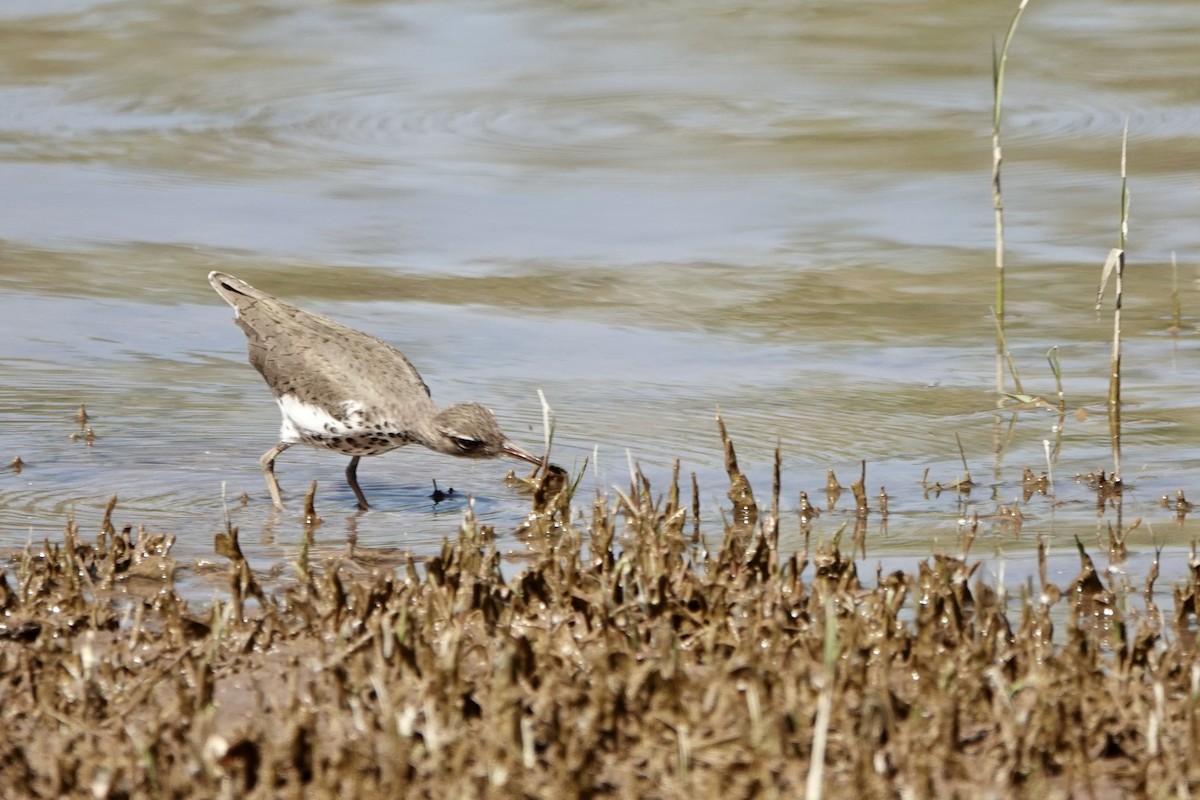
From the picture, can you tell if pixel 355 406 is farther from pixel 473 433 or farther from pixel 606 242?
pixel 606 242

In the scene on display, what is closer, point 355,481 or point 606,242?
point 355,481

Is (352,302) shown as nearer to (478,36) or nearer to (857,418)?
(857,418)

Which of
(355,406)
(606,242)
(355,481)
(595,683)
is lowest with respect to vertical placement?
(595,683)

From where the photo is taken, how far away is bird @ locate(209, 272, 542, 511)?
777 cm

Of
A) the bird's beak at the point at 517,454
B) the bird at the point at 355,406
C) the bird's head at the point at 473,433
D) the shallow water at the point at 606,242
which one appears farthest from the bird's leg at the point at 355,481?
the bird's beak at the point at 517,454

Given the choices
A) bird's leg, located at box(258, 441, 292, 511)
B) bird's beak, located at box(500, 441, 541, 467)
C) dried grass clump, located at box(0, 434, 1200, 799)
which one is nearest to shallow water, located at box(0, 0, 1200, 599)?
bird's leg, located at box(258, 441, 292, 511)

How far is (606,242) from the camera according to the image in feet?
39.7

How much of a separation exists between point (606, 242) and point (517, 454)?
4.66 m

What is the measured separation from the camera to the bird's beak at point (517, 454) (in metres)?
7.54

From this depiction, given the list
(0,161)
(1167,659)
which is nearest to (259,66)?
(0,161)

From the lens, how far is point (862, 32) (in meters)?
18.8

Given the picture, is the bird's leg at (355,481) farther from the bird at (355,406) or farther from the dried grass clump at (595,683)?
the dried grass clump at (595,683)

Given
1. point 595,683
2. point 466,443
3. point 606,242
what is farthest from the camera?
point 606,242

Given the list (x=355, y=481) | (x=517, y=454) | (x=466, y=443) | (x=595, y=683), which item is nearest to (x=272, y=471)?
(x=355, y=481)
